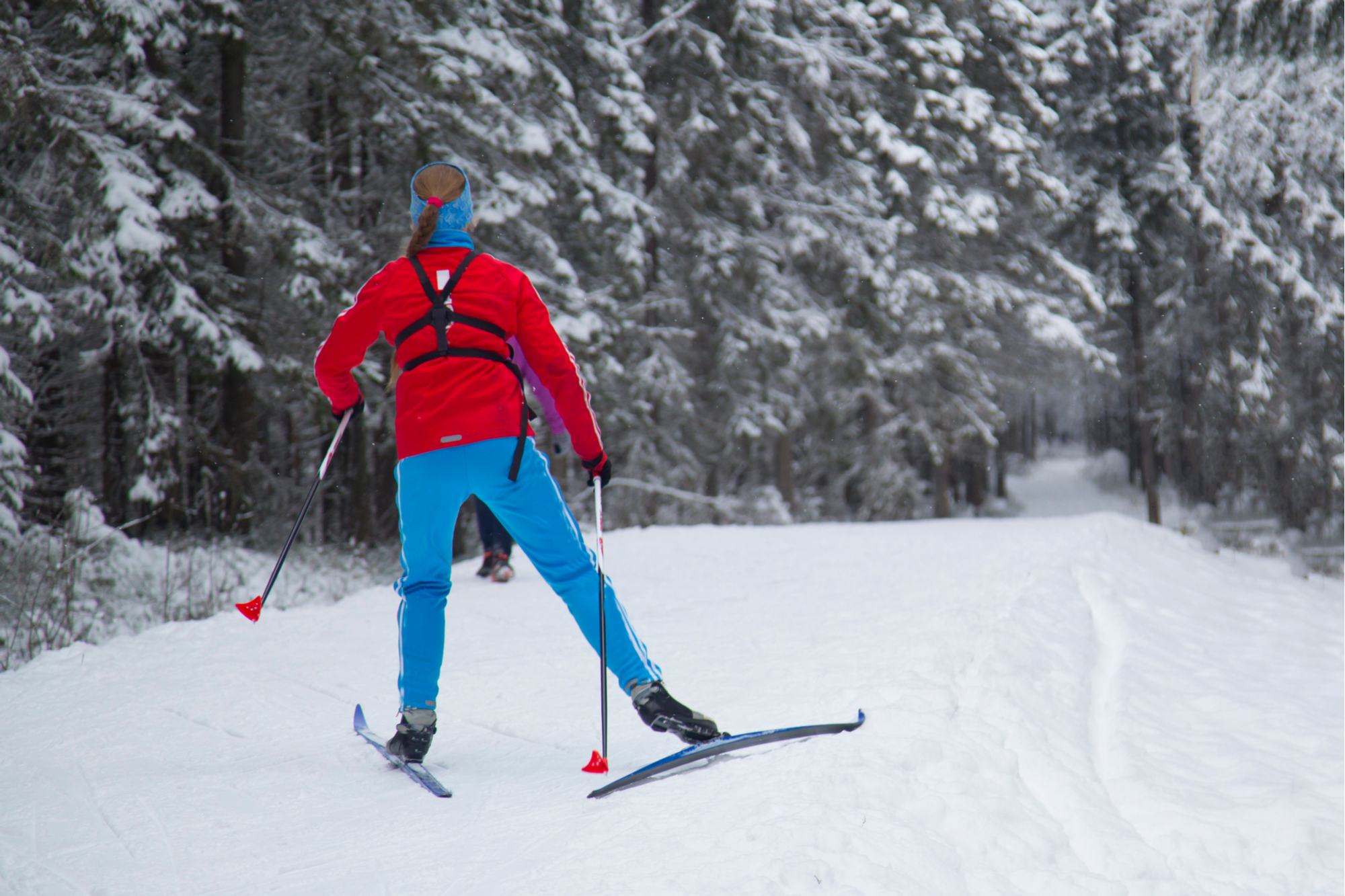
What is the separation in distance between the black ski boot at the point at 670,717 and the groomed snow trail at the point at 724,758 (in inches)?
5.5

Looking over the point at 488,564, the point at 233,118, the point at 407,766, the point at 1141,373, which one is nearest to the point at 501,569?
the point at 488,564

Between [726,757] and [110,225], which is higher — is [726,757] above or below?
below

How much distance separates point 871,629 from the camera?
17.6 feet

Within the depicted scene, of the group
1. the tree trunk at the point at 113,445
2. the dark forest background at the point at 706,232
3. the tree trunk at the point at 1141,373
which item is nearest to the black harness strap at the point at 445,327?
the dark forest background at the point at 706,232

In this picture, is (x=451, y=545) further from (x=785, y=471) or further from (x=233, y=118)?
(x=785, y=471)

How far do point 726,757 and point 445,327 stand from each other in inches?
70.8

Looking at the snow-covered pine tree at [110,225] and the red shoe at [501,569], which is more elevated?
the snow-covered pine tree at [110,225]

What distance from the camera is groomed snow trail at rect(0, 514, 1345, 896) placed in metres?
2.50

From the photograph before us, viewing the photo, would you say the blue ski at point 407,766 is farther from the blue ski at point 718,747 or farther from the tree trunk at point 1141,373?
the tree trunk at point 1141,373

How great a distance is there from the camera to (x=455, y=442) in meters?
3.14

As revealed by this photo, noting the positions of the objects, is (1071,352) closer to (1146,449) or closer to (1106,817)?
(1146,449)

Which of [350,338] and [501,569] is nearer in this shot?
[350,338]

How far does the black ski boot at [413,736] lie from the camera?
3.20 meters

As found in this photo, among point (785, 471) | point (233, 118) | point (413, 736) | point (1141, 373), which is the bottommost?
point (413, 736)
